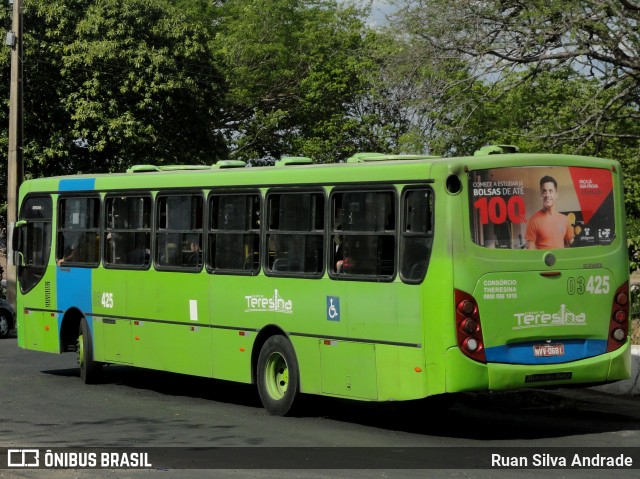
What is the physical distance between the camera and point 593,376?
12.7 m

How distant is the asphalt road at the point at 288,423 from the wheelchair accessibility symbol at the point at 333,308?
1145mm

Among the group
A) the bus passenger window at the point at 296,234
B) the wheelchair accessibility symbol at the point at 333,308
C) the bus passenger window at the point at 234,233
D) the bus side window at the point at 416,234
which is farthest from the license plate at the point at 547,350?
the bus passenger window at the point at 234,233

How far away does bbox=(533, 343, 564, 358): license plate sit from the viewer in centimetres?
1237

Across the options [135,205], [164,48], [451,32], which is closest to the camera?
[135,205]

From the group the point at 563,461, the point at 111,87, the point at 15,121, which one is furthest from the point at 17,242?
the point at 111,87

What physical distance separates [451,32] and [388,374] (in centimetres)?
1264

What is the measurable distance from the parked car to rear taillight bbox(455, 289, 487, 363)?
1750 centimetres

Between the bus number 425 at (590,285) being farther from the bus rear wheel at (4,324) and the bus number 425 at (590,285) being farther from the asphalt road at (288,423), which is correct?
the bus rear wheel at (4,324)

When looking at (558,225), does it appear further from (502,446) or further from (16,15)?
(16,15)

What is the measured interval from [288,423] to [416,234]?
2.67m

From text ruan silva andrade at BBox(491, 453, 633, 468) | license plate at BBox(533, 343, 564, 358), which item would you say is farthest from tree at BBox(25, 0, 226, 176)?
text ruan silva andrade at BBox(491, 453, 633, 468)

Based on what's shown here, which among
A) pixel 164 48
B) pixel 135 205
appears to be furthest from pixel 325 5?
pixel 135 205

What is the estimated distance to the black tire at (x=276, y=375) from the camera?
1408cm

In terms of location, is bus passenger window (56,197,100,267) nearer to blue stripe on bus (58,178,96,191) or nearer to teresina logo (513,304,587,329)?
blue stripe on bus (58,178,96,191)
